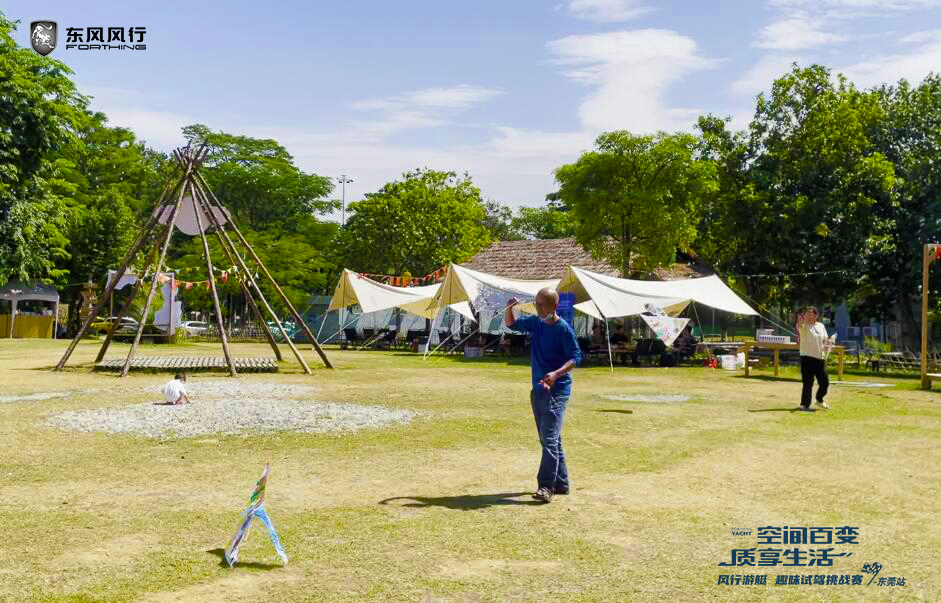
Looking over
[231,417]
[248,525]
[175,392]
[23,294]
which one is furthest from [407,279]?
[248,525]

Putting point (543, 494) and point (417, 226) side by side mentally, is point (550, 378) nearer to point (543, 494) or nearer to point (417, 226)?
point (543, 494)

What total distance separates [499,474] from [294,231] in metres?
43.3

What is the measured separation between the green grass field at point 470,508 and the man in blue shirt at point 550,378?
0.95 feet

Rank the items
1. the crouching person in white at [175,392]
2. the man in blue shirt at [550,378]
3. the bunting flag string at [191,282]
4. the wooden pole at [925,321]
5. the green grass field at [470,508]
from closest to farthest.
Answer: the green grass field at [470,508], the man in blue shirt at [550,378], the crouching person in white at [175,392], the wooden pole at [925,321], the bunting flag string at [191,282]

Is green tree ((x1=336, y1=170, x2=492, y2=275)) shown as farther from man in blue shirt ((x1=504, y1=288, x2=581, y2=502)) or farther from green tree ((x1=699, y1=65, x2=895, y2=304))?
man in blue shirt ((x1=504, y1=288, x2=581, y2=502))

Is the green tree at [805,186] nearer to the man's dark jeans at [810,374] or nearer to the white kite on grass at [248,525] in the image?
the man's dark jeans at [810,374]

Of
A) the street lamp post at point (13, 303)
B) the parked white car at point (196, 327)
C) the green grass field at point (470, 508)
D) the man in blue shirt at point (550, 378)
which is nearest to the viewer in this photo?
the green grass field at point (470, 508)

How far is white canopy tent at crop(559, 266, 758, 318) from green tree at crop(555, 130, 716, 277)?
3.39 metres

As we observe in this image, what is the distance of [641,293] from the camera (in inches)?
910

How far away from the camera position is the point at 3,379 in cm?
1692

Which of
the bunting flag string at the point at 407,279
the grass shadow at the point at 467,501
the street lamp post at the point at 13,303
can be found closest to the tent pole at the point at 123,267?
the bunting flag string at the point at 407,279

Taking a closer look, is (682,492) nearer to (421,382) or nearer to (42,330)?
(421,382)

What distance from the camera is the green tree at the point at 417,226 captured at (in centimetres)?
4319

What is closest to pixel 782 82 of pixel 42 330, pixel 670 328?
pixel 670 328
